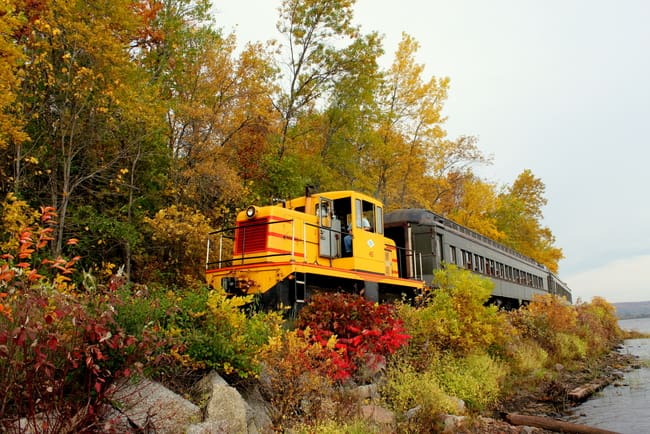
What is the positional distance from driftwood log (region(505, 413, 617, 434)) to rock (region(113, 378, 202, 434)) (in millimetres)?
6701

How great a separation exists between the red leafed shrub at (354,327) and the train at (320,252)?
0.66m

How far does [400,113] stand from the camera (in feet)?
90.9

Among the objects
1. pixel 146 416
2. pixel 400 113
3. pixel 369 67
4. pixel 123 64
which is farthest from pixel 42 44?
pixel 400 113

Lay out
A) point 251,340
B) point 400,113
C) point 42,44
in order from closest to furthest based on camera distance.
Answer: point 251,340 → point 42,44 → point 400,113

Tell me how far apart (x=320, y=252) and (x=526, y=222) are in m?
38.0

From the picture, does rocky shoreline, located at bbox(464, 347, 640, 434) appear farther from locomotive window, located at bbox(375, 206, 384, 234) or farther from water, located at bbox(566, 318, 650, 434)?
locomotive window, located at bbox(375, 206, 384, 234)

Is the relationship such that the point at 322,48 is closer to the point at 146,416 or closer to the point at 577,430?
the point at 577,430

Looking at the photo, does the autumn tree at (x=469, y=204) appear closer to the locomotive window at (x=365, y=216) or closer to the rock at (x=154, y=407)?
the locomotive window at (x=365, y=216)

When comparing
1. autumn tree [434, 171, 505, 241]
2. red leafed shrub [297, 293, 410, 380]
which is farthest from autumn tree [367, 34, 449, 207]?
red leafed shrub [297, 293, 410, 380]

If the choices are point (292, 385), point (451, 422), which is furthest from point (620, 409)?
point (292, 385)

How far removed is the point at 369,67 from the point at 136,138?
40.2ft

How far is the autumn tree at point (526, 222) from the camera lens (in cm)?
4369

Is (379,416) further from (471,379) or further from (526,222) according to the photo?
(526,222)

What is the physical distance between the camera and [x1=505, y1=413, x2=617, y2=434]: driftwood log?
938 centimetres
